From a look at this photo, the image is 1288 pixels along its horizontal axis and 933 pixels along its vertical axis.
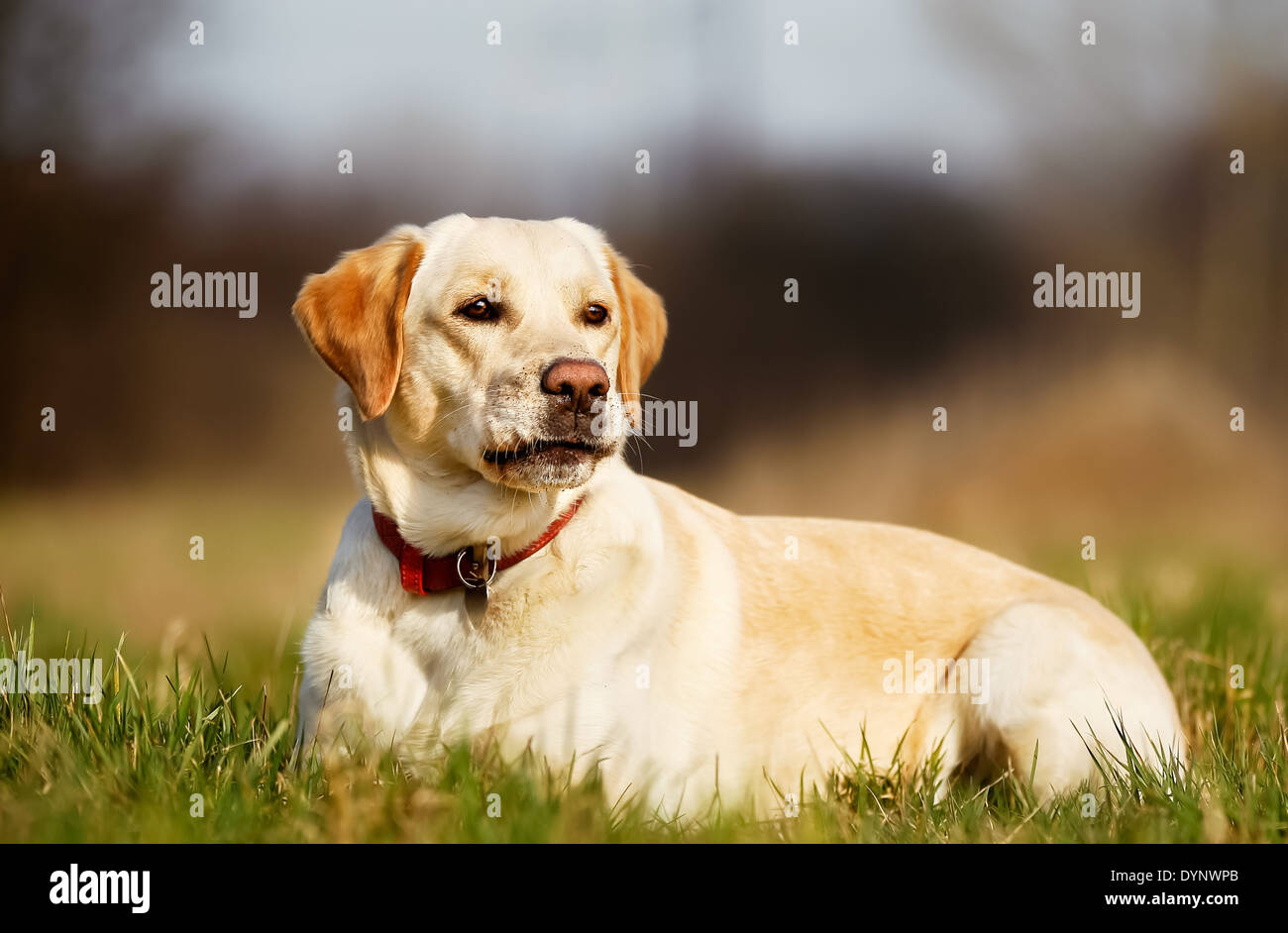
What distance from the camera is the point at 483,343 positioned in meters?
2.98

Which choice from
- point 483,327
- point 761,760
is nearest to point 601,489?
point 483,327

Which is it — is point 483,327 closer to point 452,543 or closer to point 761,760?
point 452,543

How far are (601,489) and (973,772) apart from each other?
1.53 meters

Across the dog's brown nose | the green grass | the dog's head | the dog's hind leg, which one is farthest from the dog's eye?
the dog's hind leg

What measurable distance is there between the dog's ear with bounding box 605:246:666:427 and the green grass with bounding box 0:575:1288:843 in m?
1.21

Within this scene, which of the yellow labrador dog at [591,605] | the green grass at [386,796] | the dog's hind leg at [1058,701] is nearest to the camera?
the green grass at [386,796]

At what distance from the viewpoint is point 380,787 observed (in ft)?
8.51

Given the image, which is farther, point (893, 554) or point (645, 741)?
point (893, 554)

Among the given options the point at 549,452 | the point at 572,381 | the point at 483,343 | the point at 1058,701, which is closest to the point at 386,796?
the point at 549,452

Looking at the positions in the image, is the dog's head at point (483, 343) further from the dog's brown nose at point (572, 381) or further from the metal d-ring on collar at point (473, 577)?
the metal d-ring on collar at point (473, 577)

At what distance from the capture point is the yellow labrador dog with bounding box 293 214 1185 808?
290 centimetres

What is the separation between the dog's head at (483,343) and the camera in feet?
9.26

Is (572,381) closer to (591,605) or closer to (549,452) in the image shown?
(549,452)

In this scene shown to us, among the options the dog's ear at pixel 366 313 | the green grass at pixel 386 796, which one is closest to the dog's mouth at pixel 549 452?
the dog's ear at pixel 366 313
